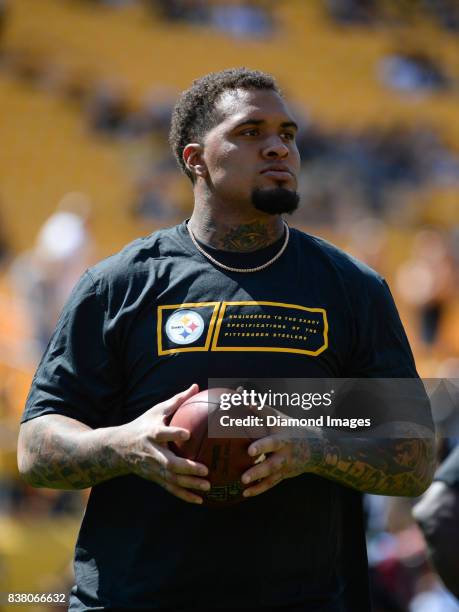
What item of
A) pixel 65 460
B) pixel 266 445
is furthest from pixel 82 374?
pixel 266 445

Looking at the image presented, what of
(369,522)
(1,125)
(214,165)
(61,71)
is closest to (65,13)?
(61,71)

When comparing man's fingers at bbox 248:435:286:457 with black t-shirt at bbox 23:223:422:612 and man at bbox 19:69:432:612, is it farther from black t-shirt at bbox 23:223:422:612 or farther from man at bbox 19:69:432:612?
black t-shirt at bbox 23:223:422:612

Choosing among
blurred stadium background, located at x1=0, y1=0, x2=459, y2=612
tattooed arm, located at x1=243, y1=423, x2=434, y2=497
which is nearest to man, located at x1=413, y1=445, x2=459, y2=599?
tattooed arm, located at x1=243, y1=423, x2=434, y2=497

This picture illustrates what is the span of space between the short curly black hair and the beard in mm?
280

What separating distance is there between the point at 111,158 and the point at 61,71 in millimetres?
1508

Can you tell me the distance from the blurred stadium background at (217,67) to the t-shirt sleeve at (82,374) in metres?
7.72

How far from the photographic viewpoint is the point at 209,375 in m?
2.79

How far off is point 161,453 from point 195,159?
986 millimetres

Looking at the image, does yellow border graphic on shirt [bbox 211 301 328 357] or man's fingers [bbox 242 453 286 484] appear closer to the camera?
man's fingers [bbox 242 453 286 484]

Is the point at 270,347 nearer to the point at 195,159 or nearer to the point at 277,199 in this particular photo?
the point at 277,199

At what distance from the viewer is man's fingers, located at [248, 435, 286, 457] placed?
8.21ft

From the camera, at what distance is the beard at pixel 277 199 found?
2.95 meters

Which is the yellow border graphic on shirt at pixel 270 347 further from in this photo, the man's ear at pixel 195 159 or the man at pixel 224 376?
the man's ear at pixel 195 159

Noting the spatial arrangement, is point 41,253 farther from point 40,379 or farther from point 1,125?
point 40,379
